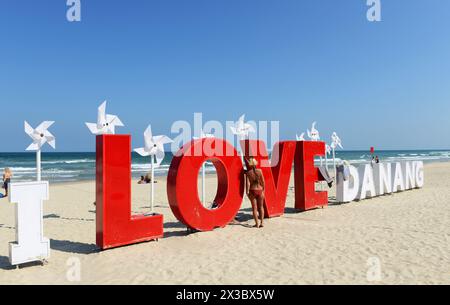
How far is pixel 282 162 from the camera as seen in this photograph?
11.0 m

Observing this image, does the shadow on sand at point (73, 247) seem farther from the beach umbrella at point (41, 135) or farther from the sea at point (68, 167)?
the sea at point (68, 167)

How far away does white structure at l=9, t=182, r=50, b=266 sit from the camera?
6.16 m

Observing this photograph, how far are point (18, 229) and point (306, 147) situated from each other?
8798 millimetres

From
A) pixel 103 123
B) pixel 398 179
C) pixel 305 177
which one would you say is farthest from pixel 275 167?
pixel 398 179

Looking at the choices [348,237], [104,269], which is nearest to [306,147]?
[348,237]

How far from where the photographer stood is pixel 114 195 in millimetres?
7328

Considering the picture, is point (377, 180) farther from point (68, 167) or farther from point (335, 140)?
point (68, 167)

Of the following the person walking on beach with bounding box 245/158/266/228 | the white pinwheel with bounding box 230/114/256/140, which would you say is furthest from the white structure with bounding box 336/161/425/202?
the person walking on beach with bounding box 245/158/266/228

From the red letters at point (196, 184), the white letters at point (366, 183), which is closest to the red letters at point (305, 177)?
the red letters at point (196, 184)

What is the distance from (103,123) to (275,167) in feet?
17.8

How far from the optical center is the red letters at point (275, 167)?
34.0 feet

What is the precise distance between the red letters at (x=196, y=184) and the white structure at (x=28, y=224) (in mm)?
2906

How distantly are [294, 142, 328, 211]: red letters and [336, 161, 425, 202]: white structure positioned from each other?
1908 mm

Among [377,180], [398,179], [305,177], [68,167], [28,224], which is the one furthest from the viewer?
[68,167]
